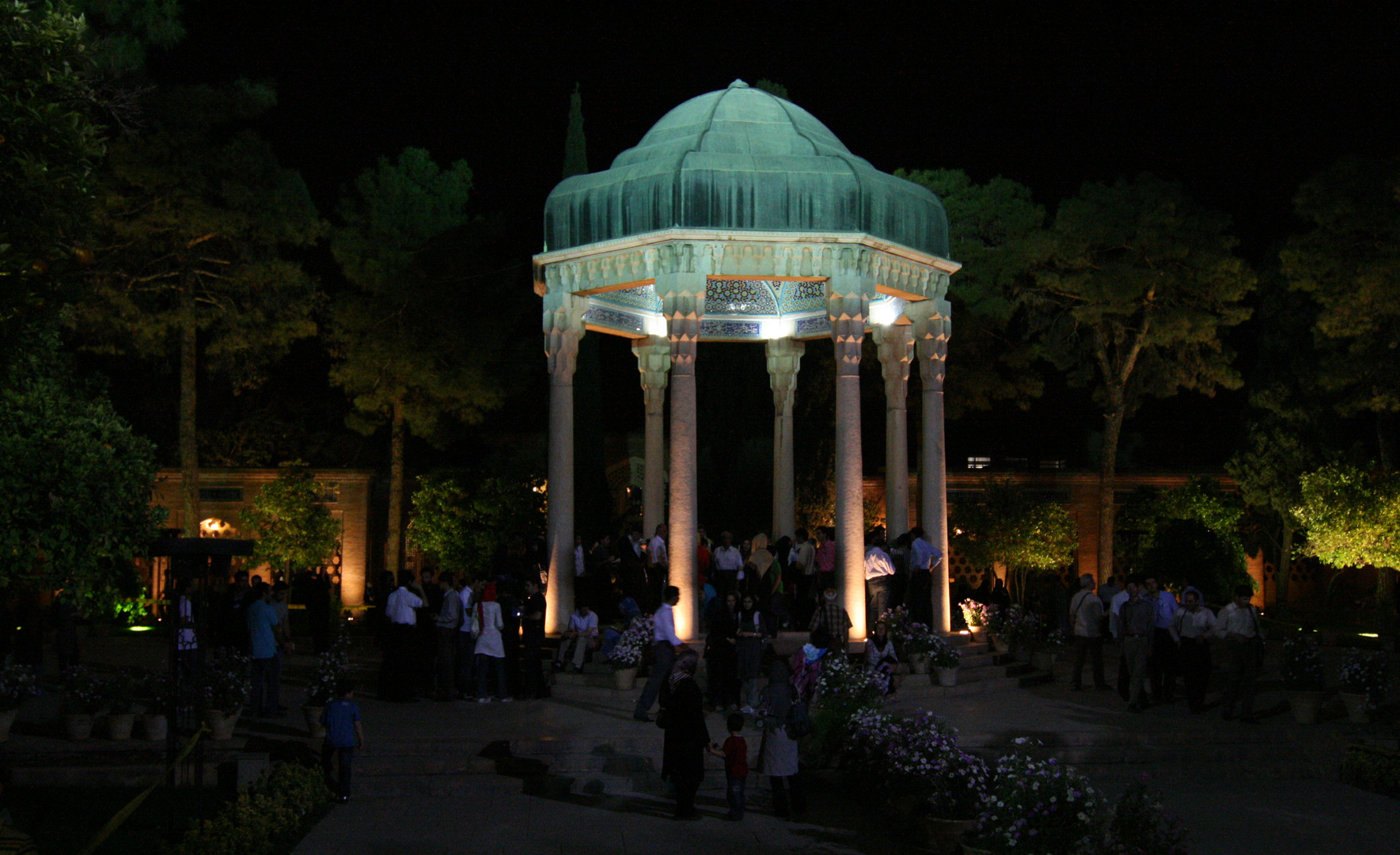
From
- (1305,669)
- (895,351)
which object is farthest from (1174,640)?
(895,351)

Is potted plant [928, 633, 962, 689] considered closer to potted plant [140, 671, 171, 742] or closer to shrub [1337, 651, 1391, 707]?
shrub [1337, 651, 1391, 707]

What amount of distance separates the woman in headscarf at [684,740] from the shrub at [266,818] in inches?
113

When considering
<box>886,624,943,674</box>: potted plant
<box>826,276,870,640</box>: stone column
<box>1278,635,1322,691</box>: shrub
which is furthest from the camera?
<box>826,276,870,640</box>: stone column

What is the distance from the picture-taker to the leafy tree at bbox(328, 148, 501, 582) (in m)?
29.2

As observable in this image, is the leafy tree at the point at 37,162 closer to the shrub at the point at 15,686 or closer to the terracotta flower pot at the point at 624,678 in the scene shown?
the shrub at the point at 15,686

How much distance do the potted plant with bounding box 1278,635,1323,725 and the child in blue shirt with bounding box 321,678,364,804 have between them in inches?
409

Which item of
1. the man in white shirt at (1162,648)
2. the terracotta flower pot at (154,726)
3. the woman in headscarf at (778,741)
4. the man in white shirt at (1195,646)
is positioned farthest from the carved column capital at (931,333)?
the terracotta flower pot at (154,726)

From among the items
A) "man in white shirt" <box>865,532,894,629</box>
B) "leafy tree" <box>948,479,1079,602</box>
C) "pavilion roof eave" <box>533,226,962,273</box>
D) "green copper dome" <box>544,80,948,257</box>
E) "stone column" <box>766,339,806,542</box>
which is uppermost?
"green copper dome" <box>544,80,948,257</box>

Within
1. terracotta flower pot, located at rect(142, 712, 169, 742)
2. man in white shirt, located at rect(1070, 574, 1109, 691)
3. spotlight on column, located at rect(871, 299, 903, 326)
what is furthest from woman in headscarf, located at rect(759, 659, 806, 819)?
spotlight on column, located at rect(871, 299, 903, 326)

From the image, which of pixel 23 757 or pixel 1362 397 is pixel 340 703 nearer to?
pixel 23 757

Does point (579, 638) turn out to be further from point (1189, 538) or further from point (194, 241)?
point (1189, 538)

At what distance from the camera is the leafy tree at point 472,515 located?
28875 mm

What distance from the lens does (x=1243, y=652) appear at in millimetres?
14906

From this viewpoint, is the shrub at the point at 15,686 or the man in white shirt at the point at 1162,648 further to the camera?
the man in white shirt at the point at 1162,648
